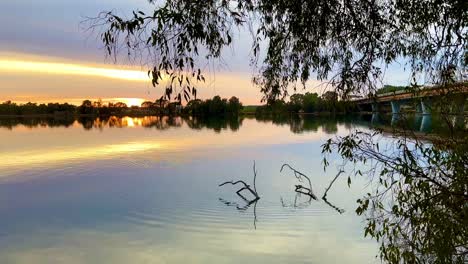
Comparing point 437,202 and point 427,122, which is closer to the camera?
point 437,202

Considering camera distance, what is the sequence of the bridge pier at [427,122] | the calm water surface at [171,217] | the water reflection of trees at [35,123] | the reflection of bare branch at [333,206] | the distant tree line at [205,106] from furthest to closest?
the water reflection of trees at [35,123], the reflection of bare branch at [333,206], the calm water surface at [171,217], the bridge pier at [427,122], the distant tree line at [205,106]

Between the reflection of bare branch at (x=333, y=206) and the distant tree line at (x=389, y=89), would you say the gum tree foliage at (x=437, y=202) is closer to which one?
the distant tree line at (x=389, y=89)

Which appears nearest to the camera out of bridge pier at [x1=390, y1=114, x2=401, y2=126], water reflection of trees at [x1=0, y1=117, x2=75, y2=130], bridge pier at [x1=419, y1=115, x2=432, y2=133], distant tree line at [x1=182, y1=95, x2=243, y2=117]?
distant tree line at [x1=182, y1=95, x2=243, y2=117]

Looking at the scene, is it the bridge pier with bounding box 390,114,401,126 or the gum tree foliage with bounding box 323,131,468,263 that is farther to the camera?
the bridge pier with bounding box 390,114,401,126

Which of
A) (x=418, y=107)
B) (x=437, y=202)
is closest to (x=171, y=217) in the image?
(x=418, y=107)

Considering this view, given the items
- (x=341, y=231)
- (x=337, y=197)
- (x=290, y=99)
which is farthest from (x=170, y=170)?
(x=290, y=99)

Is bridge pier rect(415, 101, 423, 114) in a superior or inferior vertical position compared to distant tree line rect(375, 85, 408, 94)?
inferior

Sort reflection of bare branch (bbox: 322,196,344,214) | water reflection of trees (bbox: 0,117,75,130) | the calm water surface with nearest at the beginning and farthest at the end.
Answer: the calm water surface
reflection of bare branch (bbox: 322,196,344,214)
water reflection of trees (bbox: 0,117,75,130)

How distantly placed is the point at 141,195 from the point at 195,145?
1706 centimetres

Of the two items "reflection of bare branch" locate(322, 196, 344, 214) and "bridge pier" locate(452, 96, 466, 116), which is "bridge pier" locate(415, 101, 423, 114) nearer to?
"bridge pier" locate(452, 96, 466, 116)

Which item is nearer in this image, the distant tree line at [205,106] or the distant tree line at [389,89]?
the distant tree line at [205,106]

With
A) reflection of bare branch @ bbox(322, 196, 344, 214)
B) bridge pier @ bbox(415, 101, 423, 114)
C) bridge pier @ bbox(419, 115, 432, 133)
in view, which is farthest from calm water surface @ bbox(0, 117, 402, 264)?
bridge pier @ bbox(415, 101, 423, 114)

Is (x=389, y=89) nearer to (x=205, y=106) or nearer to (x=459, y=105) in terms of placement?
(x=459, y=105)

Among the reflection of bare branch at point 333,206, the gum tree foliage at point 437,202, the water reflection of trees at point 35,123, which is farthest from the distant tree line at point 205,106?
the water reflection of trees at point 35,123
